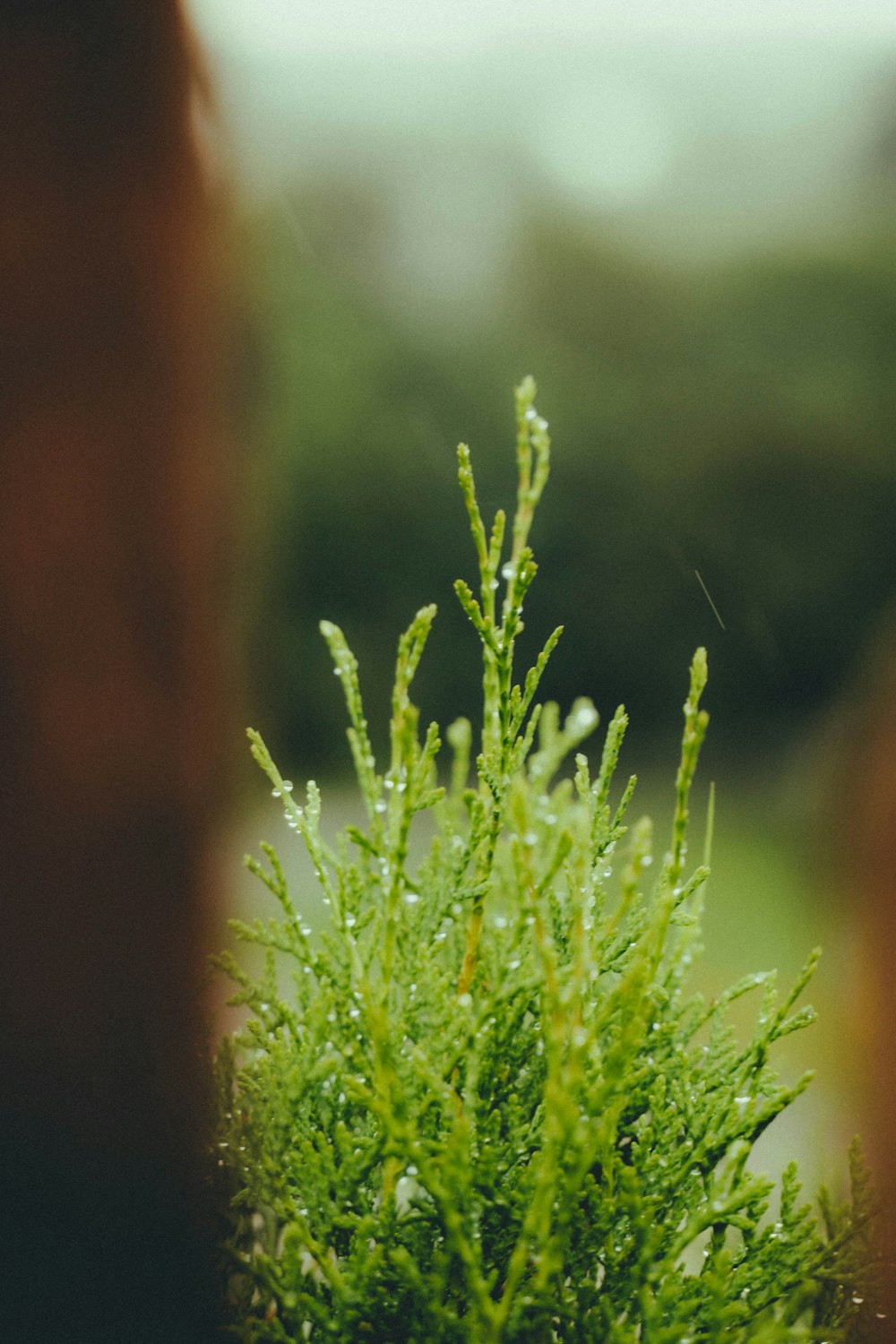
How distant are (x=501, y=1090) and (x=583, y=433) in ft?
17.3

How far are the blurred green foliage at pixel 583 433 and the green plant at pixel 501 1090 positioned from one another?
12.1 feet

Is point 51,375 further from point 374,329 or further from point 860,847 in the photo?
point 374,329

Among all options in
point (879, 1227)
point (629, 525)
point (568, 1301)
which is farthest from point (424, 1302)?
point (629, 525)

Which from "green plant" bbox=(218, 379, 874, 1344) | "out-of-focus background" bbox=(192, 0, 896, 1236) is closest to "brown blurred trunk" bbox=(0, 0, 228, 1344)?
"green plant" bbox=(218, 379, 874, 1344)

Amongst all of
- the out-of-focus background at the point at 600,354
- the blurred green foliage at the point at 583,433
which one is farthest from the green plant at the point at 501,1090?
the blurred green foliage at the point at 583,433

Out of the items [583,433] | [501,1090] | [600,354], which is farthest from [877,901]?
[600,354]

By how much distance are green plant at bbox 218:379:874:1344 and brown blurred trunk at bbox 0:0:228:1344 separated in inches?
11.0

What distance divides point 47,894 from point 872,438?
234 inches

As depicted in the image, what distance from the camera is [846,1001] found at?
1375 millimetres

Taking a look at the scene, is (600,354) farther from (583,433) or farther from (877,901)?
(877,901)

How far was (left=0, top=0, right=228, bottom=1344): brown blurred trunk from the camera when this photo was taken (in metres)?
1.17

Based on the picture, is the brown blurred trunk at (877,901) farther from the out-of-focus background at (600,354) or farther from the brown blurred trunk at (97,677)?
the out-of-focus background at (600,354)

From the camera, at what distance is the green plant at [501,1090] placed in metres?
0.78

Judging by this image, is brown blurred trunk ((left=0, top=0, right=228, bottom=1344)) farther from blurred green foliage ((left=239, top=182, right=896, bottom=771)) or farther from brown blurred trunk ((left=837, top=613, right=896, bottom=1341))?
blurred green foliage ((left=239, top=182, right=896, bottom=771))
